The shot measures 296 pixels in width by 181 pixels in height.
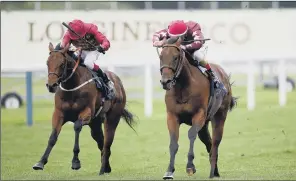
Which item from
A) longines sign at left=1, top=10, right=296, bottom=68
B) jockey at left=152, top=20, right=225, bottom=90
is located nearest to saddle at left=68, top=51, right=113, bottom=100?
jockey at left=152, top=20, right=225, bottom=90

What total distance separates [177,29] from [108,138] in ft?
8.37

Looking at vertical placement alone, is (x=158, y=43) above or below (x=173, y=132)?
above

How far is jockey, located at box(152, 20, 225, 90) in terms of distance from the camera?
1341cm

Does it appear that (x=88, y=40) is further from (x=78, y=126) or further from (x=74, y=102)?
(x=78, y=126)

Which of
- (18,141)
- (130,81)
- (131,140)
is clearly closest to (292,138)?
(131,140)

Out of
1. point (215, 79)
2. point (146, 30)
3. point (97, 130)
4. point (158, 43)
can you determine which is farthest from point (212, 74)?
point (146, 30)

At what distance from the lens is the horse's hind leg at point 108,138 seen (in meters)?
15.2

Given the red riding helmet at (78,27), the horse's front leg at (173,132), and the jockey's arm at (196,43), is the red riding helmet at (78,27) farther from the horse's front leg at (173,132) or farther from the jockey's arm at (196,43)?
the horse's front leg at (173,132)

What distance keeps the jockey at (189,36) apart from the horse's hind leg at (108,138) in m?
2.19

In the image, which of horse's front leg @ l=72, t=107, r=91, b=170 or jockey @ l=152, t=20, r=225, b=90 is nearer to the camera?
jockey @ l=152, t=20, r=225, b=90

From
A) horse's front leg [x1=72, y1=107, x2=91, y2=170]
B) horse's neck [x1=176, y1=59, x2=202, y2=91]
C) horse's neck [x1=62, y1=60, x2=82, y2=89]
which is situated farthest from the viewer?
horse's neck [x1=62, y1=60, x2=82, y2=89]

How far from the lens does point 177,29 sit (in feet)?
44.1

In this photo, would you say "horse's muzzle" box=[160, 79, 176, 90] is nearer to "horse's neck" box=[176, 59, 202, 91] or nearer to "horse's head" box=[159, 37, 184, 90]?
"horse's head" box=[159, 37, 184, 90]

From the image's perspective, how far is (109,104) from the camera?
15.3m
